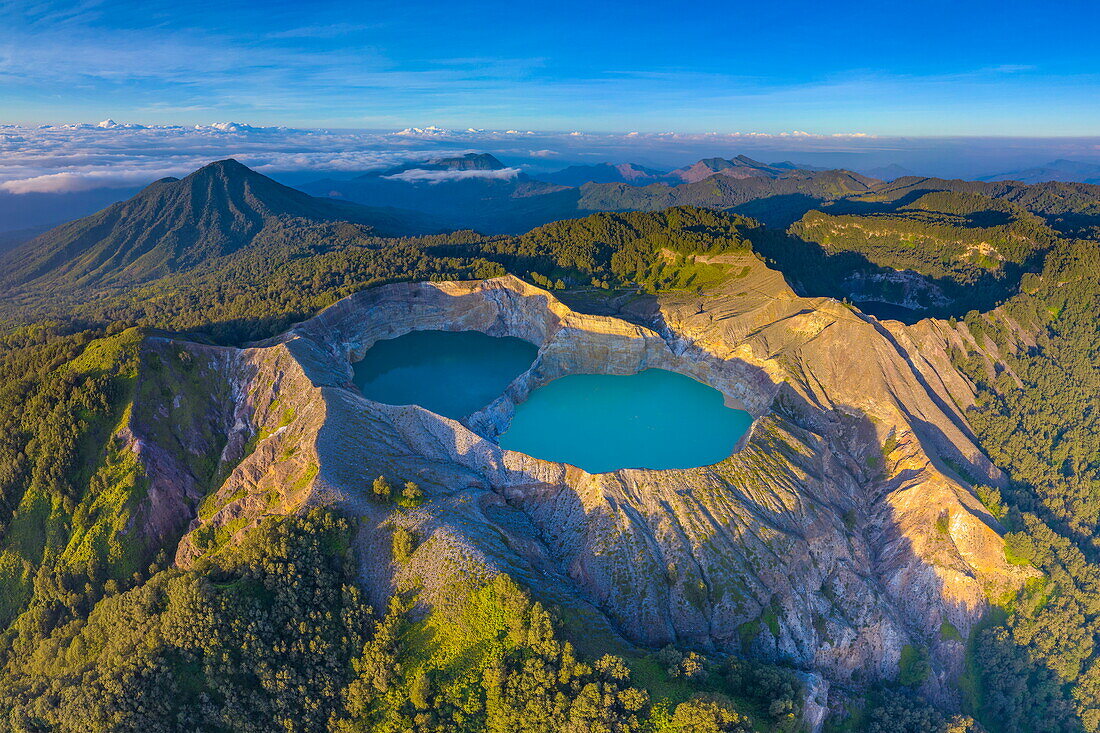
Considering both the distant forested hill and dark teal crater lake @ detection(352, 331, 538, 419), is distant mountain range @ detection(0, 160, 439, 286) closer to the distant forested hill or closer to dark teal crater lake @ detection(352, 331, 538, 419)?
the distant forested hill

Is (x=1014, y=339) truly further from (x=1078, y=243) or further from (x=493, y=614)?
(x=493, y=614)

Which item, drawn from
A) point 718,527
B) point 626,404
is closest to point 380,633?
point 718,527

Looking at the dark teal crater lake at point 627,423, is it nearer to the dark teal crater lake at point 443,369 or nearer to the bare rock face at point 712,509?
the bare rock face at point 712,509

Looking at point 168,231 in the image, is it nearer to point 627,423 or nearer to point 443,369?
point 443,369

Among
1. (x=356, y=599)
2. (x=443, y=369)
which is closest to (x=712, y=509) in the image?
(x=356, y=599)

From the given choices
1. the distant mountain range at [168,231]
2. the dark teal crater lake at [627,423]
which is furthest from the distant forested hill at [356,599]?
the distant mountain range at [168,231]
